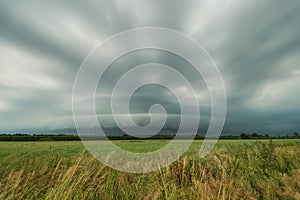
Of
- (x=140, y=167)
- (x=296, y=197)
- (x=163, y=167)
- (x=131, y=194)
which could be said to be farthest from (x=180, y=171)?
(x=296, y=197)

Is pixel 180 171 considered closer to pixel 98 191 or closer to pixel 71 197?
pixel 98 191

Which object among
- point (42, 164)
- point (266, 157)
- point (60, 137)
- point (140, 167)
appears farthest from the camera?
point (60, 137)

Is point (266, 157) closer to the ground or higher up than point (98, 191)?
higher up

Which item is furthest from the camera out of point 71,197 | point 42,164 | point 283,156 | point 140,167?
point 283,156

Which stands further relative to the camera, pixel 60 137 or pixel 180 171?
pixel 60 137

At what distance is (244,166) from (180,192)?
142 inches

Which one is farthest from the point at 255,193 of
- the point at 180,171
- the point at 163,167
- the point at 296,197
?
the point at 163,167

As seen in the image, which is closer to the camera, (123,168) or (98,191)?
(98,191)

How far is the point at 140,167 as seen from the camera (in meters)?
7.62

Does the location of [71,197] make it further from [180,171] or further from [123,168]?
[180,171]

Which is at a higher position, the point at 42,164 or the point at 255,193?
the point at 42,164

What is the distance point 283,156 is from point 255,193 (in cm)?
486

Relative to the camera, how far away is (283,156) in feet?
30.3

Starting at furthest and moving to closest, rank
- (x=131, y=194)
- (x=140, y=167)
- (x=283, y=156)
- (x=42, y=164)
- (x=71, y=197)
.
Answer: (x=283, y=156)
(x=140, y=167)
(x=42, y=164)
(x=131, y=194)
(x=71, y=197)
